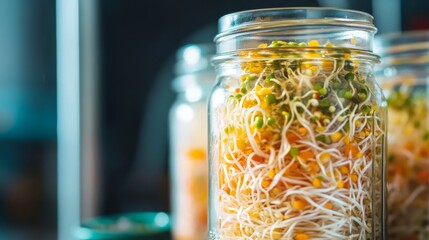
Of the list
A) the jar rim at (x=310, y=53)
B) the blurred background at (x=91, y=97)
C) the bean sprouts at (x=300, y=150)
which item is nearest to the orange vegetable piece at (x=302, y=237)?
the bean sprouts at (x=300, y=150)

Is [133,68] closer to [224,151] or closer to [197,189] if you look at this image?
[197,189]

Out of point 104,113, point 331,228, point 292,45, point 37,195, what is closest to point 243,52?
point 292,45

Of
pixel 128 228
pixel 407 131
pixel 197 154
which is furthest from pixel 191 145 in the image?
pixel 407 131

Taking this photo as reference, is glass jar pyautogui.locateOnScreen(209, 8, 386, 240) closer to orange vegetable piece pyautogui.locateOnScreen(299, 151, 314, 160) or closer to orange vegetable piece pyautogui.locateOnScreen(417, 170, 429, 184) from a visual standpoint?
orange vegetable piece pyautogui.locateOnScreen(299, 151, 314, 160)

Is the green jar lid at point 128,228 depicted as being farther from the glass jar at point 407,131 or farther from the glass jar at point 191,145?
the glass jar at point 407,131

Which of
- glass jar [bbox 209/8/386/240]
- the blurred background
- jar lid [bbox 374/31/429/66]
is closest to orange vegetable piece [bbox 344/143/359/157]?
glass jar [bbox 209/8/386/240]

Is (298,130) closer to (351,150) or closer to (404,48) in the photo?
(351,150)
